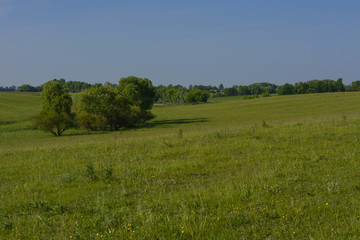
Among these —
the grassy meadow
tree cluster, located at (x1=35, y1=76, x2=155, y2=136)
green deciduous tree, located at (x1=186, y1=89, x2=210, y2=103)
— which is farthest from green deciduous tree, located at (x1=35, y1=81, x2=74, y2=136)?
green deciduous tree, located at (x1=186, y1=89, x2=210, y2=103)

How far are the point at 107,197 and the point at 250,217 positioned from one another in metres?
3.74

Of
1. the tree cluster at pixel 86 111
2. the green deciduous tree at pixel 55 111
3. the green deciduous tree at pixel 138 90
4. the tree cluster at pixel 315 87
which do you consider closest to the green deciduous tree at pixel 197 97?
the tree cluster at pixel 315 87

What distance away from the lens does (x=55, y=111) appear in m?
55.3

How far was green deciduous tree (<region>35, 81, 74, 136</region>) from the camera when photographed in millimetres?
51537

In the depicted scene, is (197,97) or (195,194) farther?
(197,97)

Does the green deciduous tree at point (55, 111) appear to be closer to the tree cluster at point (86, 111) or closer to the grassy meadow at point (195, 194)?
the tree cluster at point (86, 111)

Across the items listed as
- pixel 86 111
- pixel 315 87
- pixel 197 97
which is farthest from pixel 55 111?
pixel 315 87

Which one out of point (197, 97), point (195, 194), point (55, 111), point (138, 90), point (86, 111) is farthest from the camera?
point (197, 97)

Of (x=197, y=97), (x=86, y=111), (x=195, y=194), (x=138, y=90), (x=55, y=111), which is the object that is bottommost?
(x=195, y=194)

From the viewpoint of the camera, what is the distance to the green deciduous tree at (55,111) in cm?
5154

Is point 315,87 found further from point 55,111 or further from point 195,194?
point 195,194

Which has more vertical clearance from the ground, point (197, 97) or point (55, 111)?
point (197, 97)

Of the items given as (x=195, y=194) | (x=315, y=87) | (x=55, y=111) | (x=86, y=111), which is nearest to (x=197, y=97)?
(x=315, y=87)

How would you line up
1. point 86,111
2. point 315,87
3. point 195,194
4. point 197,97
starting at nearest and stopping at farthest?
point 195,194
point 86,111
point 315,87
point 197,97
